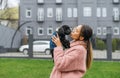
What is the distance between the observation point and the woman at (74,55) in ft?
8.68

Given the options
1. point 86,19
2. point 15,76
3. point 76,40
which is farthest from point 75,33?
point 86,19

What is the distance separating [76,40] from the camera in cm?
276

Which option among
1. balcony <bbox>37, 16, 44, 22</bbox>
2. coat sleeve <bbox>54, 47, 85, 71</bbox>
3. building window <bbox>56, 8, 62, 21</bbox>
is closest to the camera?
coat sleeve <bbox>54, 47, 85, 71</bbox>

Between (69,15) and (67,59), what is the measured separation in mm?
42257

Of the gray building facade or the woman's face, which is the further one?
the gray building facade

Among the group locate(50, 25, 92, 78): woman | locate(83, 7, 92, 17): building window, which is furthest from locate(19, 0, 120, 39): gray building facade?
locate(50, 25, 92, 78): woman

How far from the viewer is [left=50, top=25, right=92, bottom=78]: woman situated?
2645 mm

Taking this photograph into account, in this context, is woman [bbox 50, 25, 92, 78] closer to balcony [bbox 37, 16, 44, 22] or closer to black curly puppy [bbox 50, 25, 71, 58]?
black curly puppy [bbox 50, 25, 71, 58]

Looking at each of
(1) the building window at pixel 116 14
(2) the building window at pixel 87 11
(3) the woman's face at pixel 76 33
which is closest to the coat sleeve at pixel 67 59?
(3) the woman's face at pixel 76 33

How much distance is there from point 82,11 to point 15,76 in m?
36.1

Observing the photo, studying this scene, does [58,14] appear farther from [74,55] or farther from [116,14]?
[74,55]

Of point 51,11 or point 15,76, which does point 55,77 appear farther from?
point 51,11

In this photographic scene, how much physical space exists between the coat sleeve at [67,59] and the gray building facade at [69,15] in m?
41.6

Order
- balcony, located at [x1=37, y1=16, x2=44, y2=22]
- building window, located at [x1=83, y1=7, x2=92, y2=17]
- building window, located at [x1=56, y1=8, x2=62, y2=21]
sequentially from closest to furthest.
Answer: building window, located at [x1=83, y1=7, x2=92, y2=17] < building window, located at [x1=56, y1=8, x2=62, y2=21] < balcony, located at [x1=37, y1=16, x2=44, y2=22]
